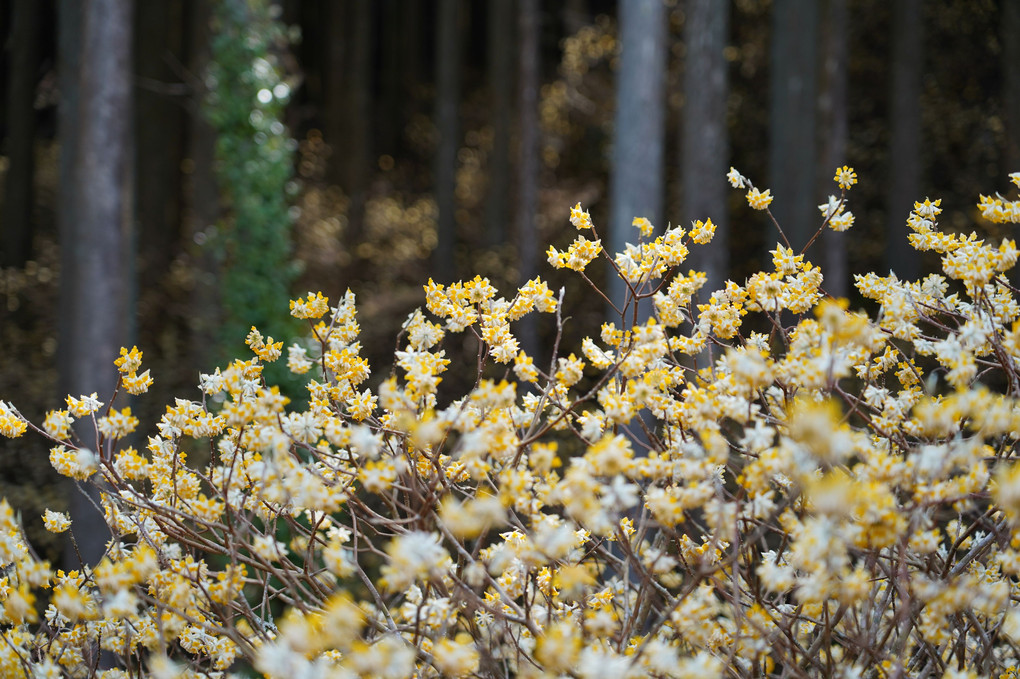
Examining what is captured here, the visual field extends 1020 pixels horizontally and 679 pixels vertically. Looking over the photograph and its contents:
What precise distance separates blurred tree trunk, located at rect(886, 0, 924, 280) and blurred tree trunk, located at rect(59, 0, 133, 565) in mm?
8152

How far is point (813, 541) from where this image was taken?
1416 mm

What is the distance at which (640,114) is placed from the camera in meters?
5.86

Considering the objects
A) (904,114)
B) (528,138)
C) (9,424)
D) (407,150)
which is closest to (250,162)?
(528,138)

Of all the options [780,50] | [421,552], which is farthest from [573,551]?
[780,50]

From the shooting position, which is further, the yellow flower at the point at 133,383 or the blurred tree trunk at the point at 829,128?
the blurred tree trunk at the point at 829,128

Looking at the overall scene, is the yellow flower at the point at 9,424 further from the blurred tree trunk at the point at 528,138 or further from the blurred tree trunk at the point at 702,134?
the blurred tree trunk at the point at 528,138

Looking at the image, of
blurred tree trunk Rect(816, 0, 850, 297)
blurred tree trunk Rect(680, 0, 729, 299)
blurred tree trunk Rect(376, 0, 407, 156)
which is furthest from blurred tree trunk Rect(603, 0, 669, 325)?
blurred tree trunk Rect(376, 0, 407, 156)

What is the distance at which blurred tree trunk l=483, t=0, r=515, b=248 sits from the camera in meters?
11.1

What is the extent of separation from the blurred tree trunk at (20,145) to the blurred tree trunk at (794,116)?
9858 millimetres

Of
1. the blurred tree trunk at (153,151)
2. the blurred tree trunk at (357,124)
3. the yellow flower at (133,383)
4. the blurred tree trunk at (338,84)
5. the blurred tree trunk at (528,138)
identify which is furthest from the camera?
the blurred tree trunk at (338,84)

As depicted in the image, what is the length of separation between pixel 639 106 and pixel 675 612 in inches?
187

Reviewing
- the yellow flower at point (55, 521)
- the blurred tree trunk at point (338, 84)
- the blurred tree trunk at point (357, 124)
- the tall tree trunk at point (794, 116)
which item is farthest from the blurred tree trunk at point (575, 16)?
the yellow flower at point (55, 521)

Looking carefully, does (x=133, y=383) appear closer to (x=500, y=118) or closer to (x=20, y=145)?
(x=500, y=118)

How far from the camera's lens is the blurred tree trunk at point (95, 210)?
16.4ft
